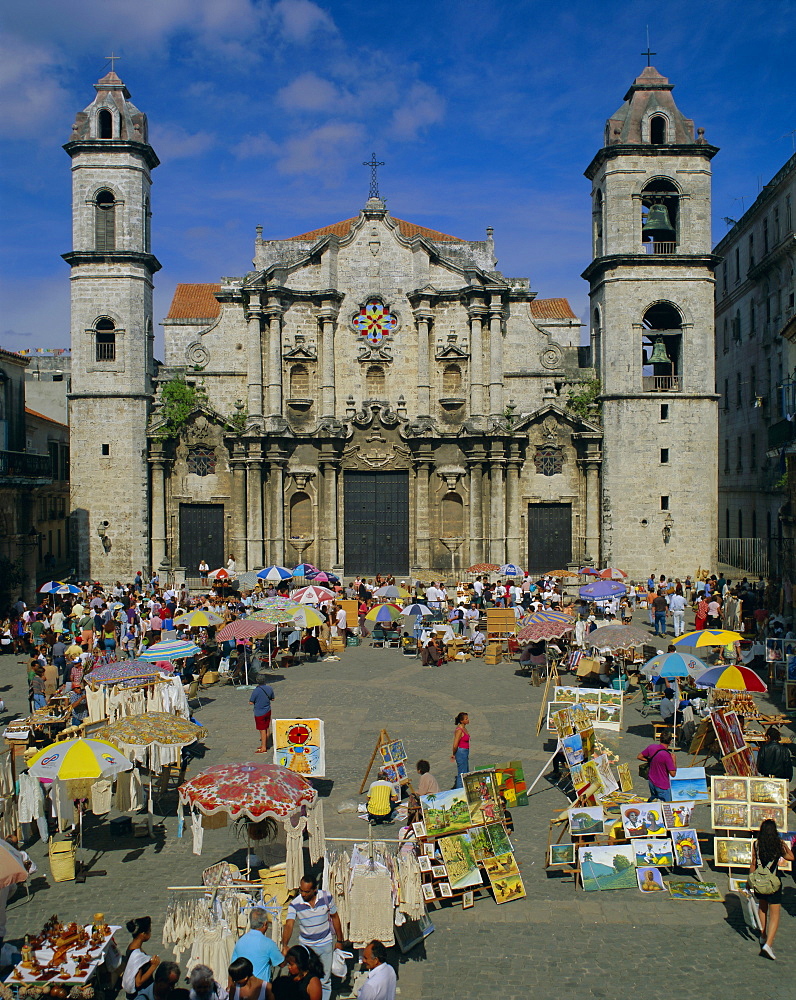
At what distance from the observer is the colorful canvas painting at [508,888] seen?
10.4m

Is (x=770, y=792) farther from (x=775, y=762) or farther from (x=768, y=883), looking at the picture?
(x=768, y=883)

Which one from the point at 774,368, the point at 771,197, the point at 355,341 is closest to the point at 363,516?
the point at 355,341

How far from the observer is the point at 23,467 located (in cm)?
3400

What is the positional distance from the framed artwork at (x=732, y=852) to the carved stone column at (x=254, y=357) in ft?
92.1

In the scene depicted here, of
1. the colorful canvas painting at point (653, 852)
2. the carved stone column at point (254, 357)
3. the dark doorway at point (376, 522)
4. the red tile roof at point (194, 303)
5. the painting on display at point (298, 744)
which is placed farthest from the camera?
the red tile roof at point (194, 303)

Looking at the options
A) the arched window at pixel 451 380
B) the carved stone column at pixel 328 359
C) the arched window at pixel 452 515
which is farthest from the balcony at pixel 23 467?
the arched window at pixel 451 380

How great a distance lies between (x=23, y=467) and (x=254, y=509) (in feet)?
29.9

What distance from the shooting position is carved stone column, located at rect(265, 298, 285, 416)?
3594cm

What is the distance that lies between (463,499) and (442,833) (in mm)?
26134

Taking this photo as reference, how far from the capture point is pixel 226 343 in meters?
36.7

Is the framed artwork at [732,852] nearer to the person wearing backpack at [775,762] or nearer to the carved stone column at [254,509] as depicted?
the person wearing backpack at [775,762]

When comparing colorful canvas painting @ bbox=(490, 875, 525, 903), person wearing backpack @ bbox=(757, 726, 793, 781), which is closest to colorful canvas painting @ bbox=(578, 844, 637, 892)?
colorful canvas painting @ bbox=(490, 875, 525, 903)

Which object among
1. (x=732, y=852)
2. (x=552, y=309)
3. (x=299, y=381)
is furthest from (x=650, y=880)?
(x=552, y=309)

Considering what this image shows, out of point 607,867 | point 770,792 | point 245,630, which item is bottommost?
point 607,867
